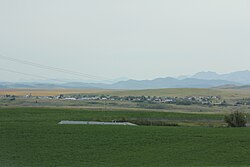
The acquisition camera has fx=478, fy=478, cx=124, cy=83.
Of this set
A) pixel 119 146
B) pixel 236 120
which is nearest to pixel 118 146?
pixel 119 146

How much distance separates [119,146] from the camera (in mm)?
35125

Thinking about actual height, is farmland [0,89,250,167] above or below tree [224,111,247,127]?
below

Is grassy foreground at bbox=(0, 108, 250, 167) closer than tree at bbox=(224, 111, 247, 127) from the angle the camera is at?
Yes

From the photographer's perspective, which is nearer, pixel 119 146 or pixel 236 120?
pixel 119 146

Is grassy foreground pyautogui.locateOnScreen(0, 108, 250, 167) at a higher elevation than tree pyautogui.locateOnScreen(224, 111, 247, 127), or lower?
lower

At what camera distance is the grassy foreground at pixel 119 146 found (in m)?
29.5

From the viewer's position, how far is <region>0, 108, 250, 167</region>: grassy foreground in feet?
96.7

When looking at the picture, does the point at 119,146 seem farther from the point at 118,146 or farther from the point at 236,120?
the point at 236,120

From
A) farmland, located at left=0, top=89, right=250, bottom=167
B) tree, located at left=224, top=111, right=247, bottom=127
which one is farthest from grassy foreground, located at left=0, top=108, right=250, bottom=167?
tree, located at left=224, top=111, right=247, bottom=127

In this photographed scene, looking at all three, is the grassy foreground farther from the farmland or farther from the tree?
the tree

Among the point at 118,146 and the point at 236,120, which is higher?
the point at 236,120

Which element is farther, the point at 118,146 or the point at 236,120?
the point at 236,120

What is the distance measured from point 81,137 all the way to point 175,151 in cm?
882

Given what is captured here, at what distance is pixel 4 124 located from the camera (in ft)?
150
